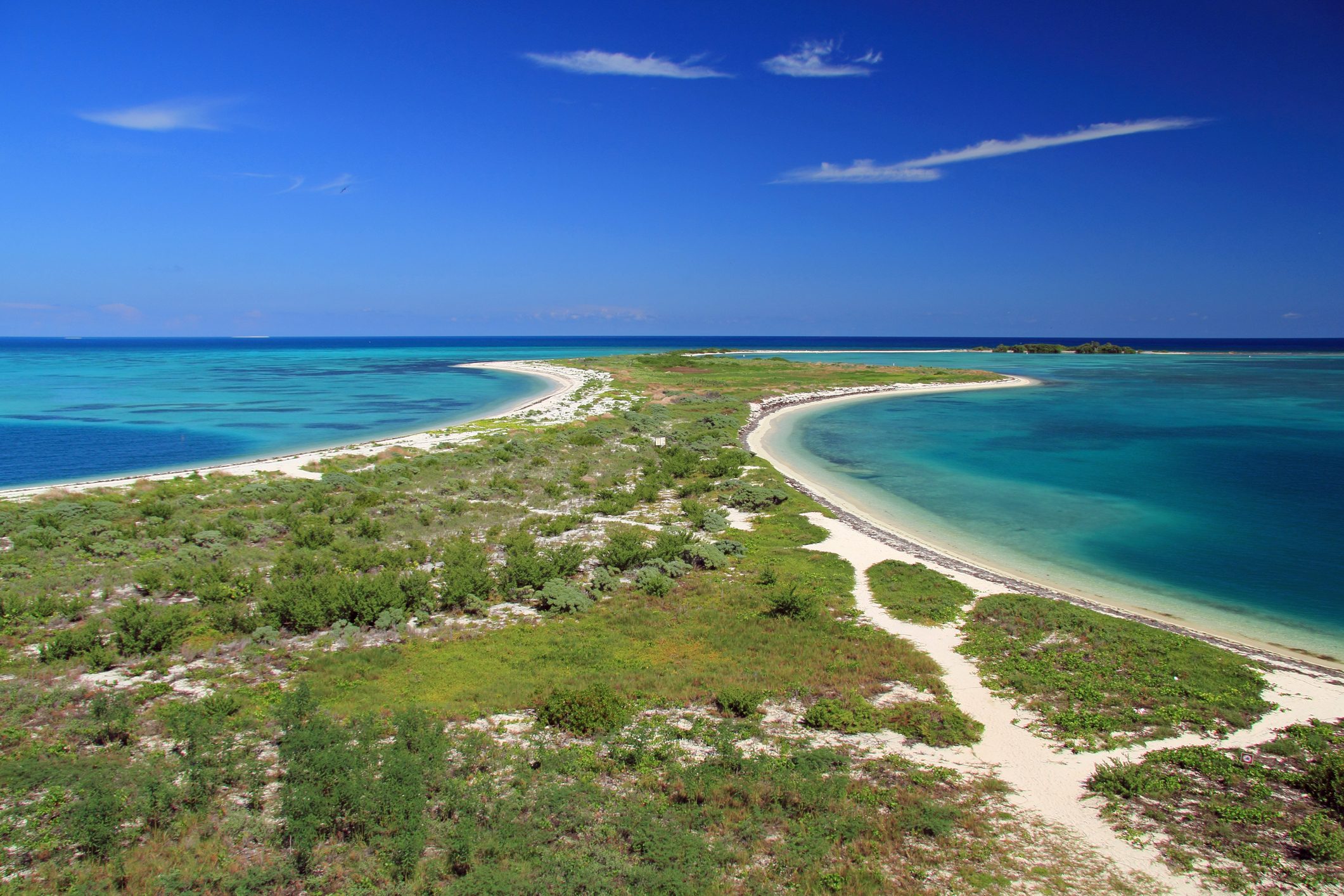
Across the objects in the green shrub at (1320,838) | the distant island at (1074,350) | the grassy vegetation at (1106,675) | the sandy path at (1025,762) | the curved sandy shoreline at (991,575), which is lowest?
the curved sandy shoreline at (991,575)

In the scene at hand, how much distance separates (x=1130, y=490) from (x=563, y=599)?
27.9m

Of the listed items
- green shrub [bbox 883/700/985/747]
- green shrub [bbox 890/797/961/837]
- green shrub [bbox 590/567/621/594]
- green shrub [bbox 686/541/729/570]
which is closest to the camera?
green shrub [bbox 890/797/961/837]

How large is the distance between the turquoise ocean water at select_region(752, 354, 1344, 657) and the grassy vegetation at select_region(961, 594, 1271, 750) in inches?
144

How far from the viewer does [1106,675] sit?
42.1 feet

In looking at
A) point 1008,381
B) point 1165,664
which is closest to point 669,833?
point 1165,664

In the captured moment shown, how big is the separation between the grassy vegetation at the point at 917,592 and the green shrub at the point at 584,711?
7.65 m

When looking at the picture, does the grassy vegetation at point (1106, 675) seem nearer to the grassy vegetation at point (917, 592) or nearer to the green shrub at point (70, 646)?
the grassy vegetation at point (917, 592)

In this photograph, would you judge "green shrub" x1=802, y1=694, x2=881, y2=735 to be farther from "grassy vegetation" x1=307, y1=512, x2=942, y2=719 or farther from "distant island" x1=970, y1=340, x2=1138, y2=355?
"distant island" x1=970, y1=340, x2=1138, y2=355

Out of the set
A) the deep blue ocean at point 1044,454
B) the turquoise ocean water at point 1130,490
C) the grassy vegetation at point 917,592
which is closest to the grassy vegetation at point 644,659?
the grassy vegetation at point 917,592

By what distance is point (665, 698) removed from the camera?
38.9ft

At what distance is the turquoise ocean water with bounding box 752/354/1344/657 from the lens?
18781 mm

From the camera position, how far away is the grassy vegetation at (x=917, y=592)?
16.0 metres

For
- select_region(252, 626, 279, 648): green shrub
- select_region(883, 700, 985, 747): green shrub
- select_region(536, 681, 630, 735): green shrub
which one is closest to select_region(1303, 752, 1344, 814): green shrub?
select_region(883, 700, 985, 747): green shrub

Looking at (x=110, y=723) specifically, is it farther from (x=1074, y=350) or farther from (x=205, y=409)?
(x=1074, y=350)
